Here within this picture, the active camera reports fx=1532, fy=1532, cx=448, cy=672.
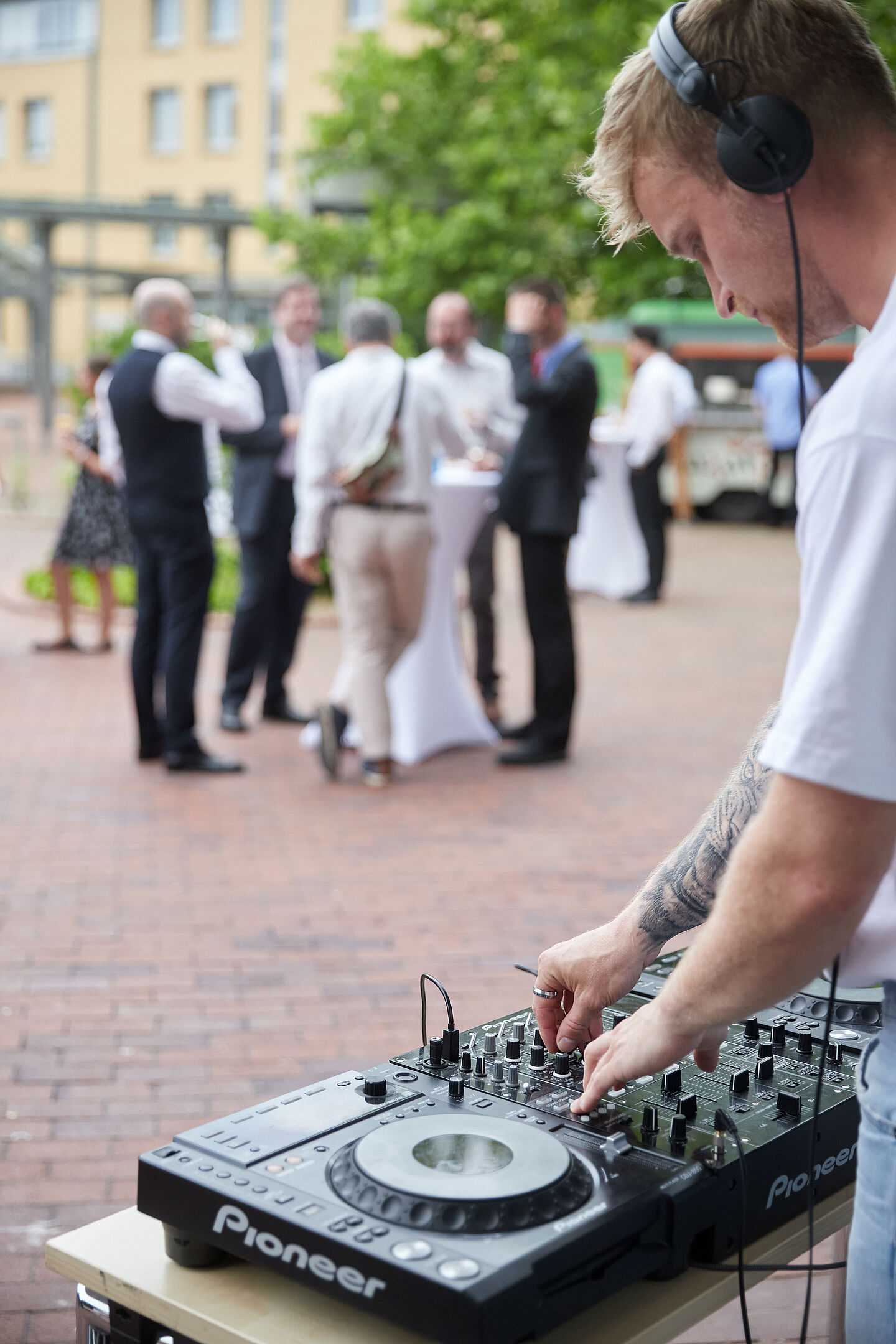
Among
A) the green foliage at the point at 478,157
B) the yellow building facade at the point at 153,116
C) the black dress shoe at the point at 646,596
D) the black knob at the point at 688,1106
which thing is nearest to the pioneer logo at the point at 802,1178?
the black knob at the point at 688,1106

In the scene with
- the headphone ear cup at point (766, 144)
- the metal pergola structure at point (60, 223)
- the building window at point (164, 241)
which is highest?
the building window at point (164, 241)

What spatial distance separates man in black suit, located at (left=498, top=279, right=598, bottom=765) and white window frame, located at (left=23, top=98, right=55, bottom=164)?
4768cm

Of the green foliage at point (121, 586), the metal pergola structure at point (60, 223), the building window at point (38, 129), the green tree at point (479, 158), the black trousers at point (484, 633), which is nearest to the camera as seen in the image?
the black trousers at point (484, 633)

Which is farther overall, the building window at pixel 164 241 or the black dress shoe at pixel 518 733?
the building window at pixel 164 241

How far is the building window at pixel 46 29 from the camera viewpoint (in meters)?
49.7

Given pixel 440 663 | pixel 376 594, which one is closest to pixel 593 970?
pixel 376 594

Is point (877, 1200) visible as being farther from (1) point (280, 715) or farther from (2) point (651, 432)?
(2) point (651, 432)

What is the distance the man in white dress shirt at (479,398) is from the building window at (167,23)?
1713 inches

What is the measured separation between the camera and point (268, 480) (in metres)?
8.09

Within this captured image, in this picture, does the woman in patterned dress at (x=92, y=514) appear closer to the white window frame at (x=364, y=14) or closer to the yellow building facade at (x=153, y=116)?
the yellow building facade at (x=153, y=116)

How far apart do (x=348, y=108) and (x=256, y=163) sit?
63.9 feet

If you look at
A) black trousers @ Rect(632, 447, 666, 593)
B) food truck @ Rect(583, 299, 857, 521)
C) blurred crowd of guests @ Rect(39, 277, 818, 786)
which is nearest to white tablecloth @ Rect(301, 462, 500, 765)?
blurred crowd of guests @ Rect(39, 277, 818, 786)

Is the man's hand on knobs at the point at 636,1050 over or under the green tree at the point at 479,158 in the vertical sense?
under

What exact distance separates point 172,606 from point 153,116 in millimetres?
45761
